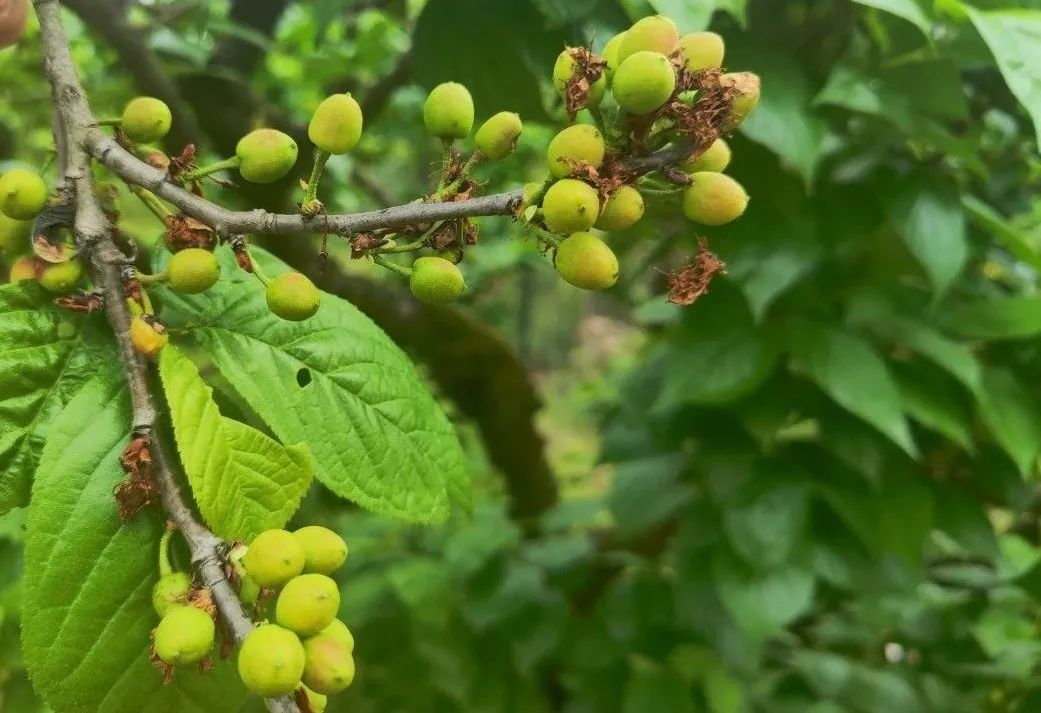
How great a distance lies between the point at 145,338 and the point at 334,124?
17 cm

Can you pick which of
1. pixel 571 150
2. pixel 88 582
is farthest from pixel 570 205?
pixel 88 582

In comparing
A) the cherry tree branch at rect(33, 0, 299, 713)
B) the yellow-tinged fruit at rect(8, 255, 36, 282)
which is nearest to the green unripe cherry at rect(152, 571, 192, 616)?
the cherry tree branch at rect(33, 0, 299, 713)

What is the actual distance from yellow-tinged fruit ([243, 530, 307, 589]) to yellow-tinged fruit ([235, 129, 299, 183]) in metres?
0.23

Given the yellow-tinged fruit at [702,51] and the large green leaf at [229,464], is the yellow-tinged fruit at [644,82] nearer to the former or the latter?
the yellow-tinged fruit at [702,51]

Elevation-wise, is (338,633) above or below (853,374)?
above

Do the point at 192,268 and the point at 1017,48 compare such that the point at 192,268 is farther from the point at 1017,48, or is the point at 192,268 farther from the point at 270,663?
the point at 1017,48

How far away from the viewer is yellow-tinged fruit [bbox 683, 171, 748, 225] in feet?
1.65

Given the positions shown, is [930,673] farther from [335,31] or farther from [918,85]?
[335,31]

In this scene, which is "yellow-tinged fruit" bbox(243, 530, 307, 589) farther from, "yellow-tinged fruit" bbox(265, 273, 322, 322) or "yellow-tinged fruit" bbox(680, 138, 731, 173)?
"yellow-tinged fruit" bbox(680, 138, 731, 173)

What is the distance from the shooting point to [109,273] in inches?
21.2

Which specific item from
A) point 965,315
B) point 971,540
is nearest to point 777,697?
point 971,540

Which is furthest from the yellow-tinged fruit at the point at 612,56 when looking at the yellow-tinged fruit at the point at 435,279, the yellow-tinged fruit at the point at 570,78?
the yellow-tinged fruit at the point at 435,279

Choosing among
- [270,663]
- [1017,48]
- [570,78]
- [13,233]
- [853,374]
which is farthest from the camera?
[853,374]

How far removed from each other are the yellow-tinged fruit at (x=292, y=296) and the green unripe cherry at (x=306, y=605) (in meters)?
0.15
